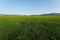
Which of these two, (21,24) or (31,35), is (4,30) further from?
(31,35)

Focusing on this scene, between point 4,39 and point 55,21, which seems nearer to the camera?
point 4,39

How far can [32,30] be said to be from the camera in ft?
28.5

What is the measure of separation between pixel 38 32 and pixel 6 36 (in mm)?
1629

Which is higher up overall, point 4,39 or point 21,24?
point 21,24

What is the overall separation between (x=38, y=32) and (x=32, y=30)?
309 mm

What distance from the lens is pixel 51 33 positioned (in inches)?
345

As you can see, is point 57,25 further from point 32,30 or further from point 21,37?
point 21,37

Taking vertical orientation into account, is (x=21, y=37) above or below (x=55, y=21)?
below

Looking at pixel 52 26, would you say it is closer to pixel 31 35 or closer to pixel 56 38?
pixel 56 38

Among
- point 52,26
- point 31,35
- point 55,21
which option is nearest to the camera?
point 31,35

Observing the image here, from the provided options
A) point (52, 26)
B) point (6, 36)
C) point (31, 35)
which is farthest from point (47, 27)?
point (6, 36)

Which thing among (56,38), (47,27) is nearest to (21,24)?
(47,27)

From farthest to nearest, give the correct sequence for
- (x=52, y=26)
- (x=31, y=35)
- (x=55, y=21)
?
(x=55, y=21) → (x=52, y=26) → (x=31, y=35)

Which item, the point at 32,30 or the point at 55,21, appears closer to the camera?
the point at 32,30
